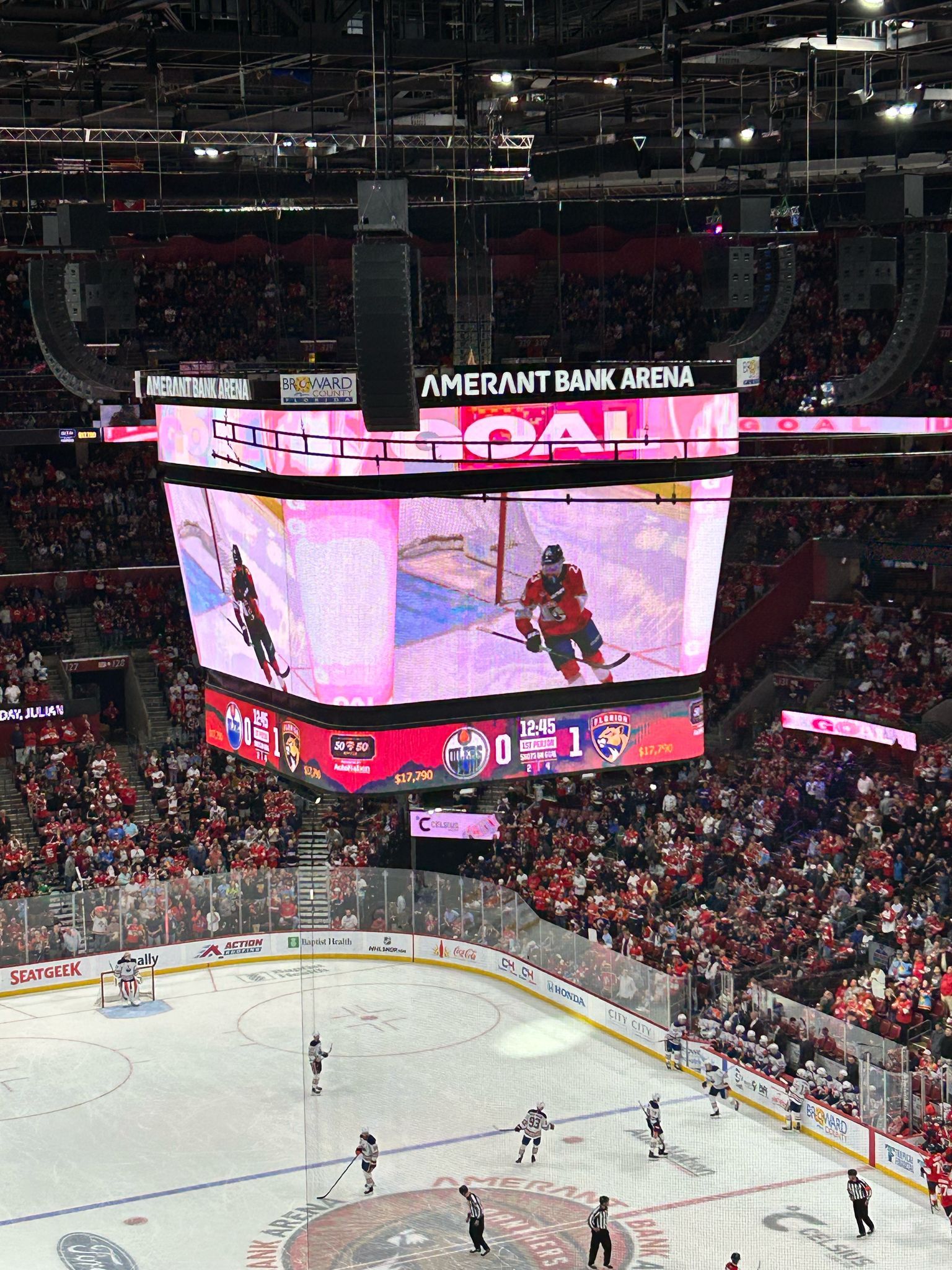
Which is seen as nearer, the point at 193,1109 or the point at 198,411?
the point at 198,411

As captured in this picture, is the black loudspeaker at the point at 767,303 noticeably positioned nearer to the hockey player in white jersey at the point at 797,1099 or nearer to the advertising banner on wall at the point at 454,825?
the hockey player in white jersey at the point at 797,1099

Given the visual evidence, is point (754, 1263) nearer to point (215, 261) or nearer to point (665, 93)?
point (665, 93)

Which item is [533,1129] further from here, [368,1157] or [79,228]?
[79,228]

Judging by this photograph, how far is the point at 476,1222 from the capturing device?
19000 millimetres

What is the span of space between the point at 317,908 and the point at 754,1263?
498 inches

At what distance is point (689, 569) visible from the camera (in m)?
18.3

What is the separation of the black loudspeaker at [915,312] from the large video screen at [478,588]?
6.75 ft

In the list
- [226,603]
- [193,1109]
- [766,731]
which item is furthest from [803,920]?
[226,603]

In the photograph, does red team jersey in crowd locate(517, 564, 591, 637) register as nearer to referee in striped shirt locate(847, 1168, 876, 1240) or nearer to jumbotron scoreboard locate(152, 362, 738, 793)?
jumbotron scoreboard locate(152, 362, 738, 793)

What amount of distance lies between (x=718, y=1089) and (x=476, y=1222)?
5.00m

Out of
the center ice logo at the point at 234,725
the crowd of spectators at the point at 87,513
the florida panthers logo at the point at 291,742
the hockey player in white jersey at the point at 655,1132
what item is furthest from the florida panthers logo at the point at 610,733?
the crowd of spectators at the point at 87,513

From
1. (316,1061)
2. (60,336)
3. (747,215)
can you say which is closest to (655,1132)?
(316,1061)

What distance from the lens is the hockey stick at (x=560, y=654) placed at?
17812 millimetres

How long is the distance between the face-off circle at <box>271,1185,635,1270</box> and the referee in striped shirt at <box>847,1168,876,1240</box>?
2.45 meters
